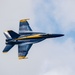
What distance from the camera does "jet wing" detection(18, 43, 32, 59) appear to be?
123 m

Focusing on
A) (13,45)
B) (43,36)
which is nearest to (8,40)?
(13,45)

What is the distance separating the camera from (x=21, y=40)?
127 meters

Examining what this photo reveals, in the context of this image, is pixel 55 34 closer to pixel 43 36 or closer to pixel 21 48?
pixel 43 36

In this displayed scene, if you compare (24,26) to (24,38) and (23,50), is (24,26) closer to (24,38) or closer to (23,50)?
(24,38)

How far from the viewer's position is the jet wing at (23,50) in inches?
4828

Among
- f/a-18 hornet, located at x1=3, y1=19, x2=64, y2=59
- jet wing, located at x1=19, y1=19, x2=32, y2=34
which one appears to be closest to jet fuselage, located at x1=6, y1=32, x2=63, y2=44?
f/a-18 hornet, located at x1=3, y1=19, x2=64, y2=59

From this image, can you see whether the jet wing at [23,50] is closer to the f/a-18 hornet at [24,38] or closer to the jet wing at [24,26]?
→ the f/a-18 hornet at [24,38]

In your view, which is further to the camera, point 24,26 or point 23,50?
point 24,26

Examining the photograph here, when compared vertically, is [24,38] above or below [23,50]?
above

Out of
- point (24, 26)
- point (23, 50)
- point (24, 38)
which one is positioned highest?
point (24, 26)

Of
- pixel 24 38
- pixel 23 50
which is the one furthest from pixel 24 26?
pixel 23 50

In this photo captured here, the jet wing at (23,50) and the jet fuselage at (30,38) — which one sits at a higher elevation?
the jet fuselage at (30,38)

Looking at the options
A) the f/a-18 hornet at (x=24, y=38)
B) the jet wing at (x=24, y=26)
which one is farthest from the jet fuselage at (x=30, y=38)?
the jet wing at (x=24, y=26)

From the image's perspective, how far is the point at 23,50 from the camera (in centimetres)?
12525
